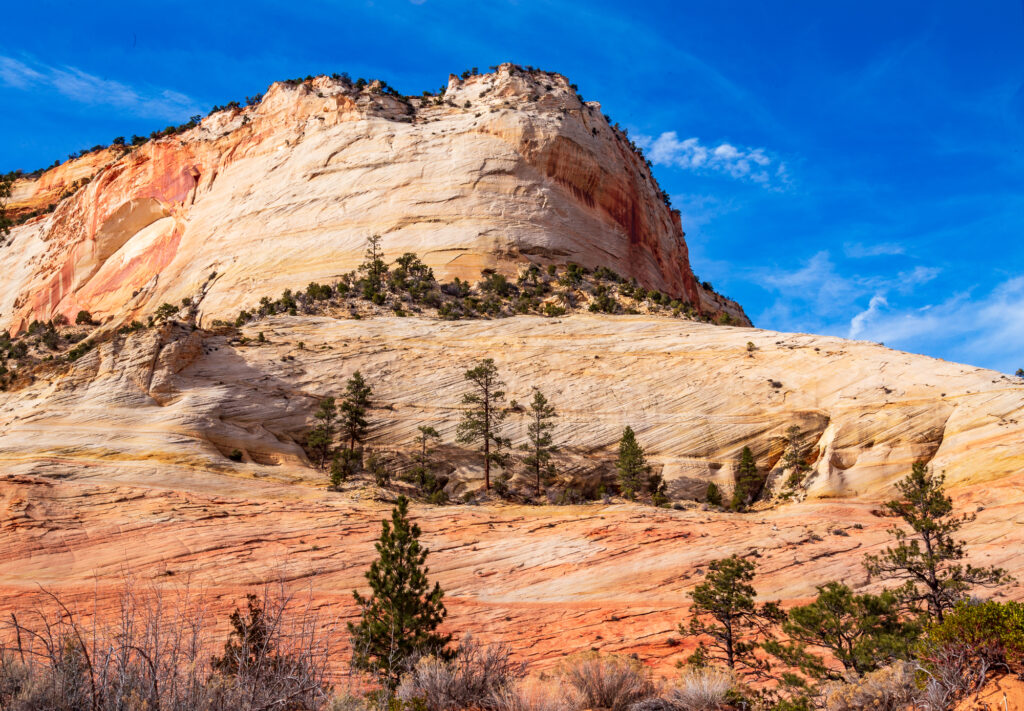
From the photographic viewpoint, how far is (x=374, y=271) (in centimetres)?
5469

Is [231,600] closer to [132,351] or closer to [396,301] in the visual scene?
[132,351]

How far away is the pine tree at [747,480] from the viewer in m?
35.1

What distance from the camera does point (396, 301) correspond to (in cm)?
5122

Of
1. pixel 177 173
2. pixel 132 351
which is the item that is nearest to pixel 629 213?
pixel 177 173

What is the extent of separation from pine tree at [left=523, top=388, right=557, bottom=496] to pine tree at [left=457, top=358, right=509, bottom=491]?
123 centimetres

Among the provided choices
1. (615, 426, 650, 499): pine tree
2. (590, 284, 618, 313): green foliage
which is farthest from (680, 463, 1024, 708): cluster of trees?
(590, 284, 618, 313): green foliage

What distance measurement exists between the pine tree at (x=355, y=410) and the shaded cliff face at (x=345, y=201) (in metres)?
21.0

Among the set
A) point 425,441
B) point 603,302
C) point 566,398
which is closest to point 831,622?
point 425,441

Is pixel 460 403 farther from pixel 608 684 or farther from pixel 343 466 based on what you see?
pixel 608 684

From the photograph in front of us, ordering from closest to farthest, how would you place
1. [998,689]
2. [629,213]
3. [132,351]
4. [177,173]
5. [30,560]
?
[998,689] → [30,560] → [132,351] → [629,213] → [177,173]

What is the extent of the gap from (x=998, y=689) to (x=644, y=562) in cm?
1431

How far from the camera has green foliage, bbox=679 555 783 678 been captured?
1980 centimetres

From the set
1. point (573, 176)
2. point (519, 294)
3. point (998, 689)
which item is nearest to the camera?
point (998, 689)

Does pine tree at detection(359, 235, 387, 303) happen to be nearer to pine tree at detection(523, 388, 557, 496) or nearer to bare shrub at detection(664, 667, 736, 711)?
pine tree at detection(523, 388, 557, 496)
